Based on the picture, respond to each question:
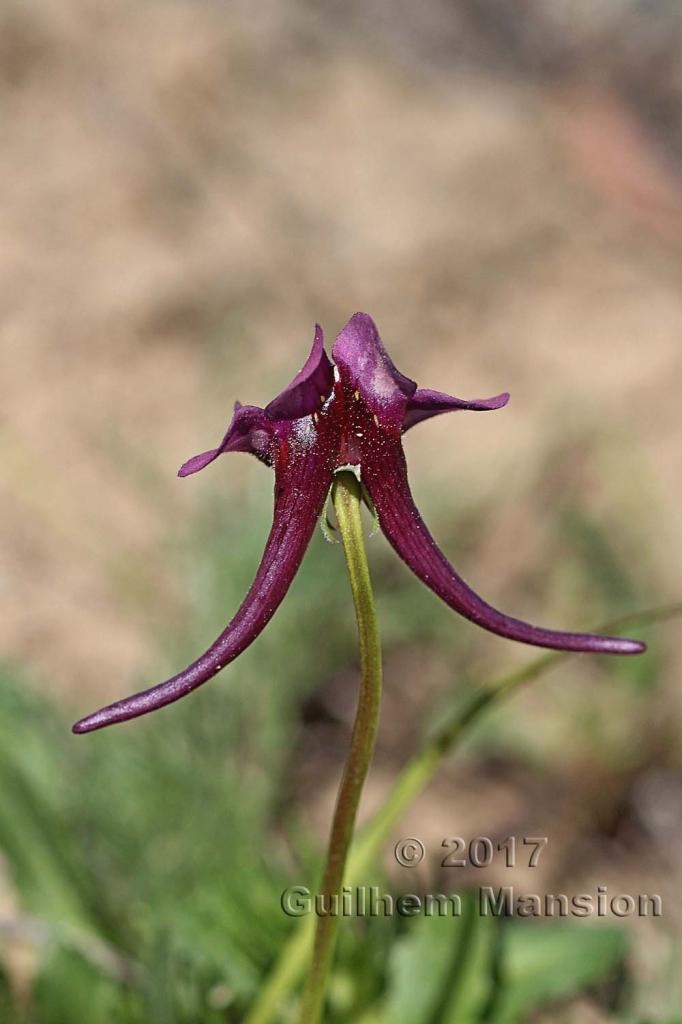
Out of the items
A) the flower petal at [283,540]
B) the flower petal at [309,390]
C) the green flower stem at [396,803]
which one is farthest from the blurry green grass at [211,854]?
the flower petal at [309,390]

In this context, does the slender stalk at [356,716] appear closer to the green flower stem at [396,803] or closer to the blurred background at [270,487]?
the green flower stem at [396,803]

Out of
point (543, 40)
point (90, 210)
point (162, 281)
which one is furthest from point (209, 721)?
point (543, 40)

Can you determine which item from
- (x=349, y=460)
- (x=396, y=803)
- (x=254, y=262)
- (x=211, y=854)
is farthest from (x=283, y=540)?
(x=254, y=262)

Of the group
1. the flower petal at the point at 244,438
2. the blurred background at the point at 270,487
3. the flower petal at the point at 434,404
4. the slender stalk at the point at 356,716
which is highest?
the blurred background at the point at 270,487

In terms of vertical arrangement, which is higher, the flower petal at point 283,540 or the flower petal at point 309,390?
the flower petal at point 309,390

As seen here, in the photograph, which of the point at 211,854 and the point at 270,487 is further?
the point at 270,487

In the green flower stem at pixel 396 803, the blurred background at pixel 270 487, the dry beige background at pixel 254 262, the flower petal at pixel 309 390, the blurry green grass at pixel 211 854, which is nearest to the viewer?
the flower petal at pixel 309 390

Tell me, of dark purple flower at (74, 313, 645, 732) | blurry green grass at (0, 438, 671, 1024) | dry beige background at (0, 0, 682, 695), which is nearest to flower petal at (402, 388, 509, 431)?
dark purple flower at (74, 313, 645, 732)

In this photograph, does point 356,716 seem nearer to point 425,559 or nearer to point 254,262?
point 425,559
